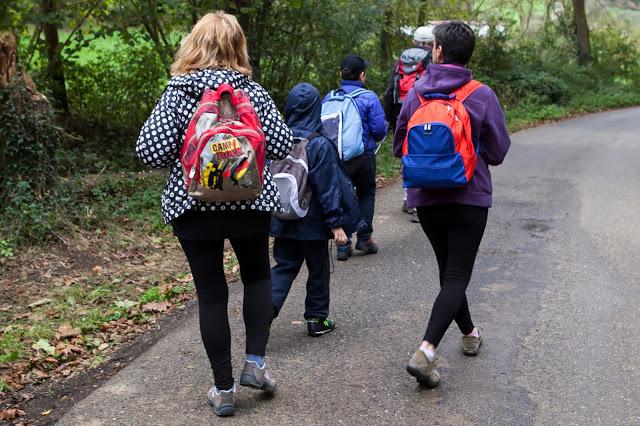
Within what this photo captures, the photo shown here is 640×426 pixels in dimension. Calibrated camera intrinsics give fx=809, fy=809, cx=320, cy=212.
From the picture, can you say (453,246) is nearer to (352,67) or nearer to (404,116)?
(404,116)

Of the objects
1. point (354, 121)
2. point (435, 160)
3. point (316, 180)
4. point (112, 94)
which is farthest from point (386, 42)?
point (435, 160)

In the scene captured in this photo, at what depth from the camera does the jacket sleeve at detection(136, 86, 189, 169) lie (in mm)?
3891

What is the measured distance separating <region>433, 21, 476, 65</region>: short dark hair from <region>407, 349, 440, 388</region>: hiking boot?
1.64m

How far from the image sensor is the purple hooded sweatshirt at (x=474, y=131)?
4434 millimetres

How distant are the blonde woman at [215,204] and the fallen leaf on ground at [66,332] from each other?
6.23ft

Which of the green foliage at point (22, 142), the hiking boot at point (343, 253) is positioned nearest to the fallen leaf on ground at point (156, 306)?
the hiking boot at point (343, 253)

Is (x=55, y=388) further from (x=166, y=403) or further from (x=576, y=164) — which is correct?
(x=576, y=164)

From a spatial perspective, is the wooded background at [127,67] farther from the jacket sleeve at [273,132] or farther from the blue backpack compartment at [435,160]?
the blue backpack compartment at [435,160]

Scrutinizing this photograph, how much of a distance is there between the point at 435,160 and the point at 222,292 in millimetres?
1334

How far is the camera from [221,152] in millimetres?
3764

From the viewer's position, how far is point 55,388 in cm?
498

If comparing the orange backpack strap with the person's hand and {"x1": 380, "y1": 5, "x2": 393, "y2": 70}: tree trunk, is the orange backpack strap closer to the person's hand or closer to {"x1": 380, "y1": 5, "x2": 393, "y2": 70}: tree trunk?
the person's hand

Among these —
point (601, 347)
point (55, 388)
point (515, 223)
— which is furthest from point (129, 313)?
point (515, 223)

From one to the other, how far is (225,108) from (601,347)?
302 centimetres
